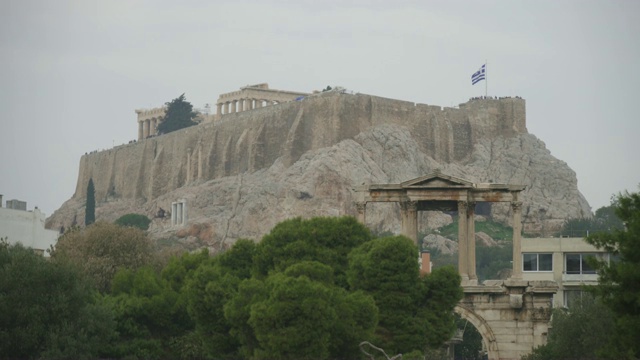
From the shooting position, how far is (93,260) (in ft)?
243

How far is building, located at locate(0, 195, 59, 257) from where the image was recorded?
2918 inches

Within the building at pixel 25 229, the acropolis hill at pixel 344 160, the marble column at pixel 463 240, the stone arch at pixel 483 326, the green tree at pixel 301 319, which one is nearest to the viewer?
the green tree at pixel 301 319

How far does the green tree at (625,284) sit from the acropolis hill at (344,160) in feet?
251

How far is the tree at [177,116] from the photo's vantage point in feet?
548

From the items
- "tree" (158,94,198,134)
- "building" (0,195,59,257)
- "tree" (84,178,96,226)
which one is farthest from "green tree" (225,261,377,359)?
"tree" (158,94,198,134)

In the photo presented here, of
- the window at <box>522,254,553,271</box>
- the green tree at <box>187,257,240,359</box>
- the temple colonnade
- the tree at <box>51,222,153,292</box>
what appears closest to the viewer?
the green tree at <box>187,257,240,359</box>

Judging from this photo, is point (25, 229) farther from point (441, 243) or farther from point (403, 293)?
point (441, 243)

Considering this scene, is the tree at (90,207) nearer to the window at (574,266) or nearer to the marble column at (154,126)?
the marble column at (154,126)

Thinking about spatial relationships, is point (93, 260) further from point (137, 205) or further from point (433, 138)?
point (137, 205)

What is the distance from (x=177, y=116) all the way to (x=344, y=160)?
1811 inches

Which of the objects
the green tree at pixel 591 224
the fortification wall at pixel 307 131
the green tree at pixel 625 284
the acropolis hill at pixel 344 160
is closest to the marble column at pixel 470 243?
the green tree at pixel 625 284

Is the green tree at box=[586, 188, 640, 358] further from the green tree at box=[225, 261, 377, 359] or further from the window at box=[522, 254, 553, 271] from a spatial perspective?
the window at box=[522, 254, 553, 271]

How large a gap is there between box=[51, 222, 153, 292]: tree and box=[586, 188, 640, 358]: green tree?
32.7 meters

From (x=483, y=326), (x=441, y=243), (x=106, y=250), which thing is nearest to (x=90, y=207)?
(x=441, y=243)
